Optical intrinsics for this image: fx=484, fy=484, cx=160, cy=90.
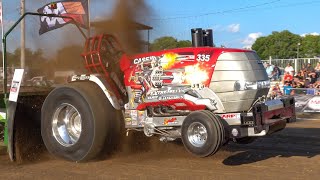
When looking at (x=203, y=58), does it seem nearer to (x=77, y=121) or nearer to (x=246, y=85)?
(x=246, y=85)

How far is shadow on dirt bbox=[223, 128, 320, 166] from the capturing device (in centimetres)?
684

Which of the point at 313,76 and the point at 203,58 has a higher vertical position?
the point at 313,76

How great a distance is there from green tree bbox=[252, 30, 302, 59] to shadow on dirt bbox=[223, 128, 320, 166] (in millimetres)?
81061

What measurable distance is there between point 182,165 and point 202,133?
78cm

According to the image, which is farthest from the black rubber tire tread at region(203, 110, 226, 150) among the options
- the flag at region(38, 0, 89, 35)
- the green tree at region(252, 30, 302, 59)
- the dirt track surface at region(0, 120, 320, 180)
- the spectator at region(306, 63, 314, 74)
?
the green tree at region(252, 30, 302, 59)

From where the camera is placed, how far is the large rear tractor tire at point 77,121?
20.6 ft

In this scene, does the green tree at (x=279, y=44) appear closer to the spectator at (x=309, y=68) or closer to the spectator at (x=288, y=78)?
the spectator at (x=309, y=68)

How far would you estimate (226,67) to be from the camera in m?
5.88

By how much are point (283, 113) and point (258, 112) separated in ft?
2.71

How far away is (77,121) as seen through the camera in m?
6.79

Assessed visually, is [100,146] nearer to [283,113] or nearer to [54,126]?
[54,126]

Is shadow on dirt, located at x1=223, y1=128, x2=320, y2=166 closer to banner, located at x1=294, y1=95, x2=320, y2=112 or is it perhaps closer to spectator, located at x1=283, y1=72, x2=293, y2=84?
banner, located at x1=294, y1=95, x2=320, y2=112

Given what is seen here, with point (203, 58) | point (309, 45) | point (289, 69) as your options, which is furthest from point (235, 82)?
point (309, 45)

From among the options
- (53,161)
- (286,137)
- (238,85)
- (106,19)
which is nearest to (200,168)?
(238,85)
